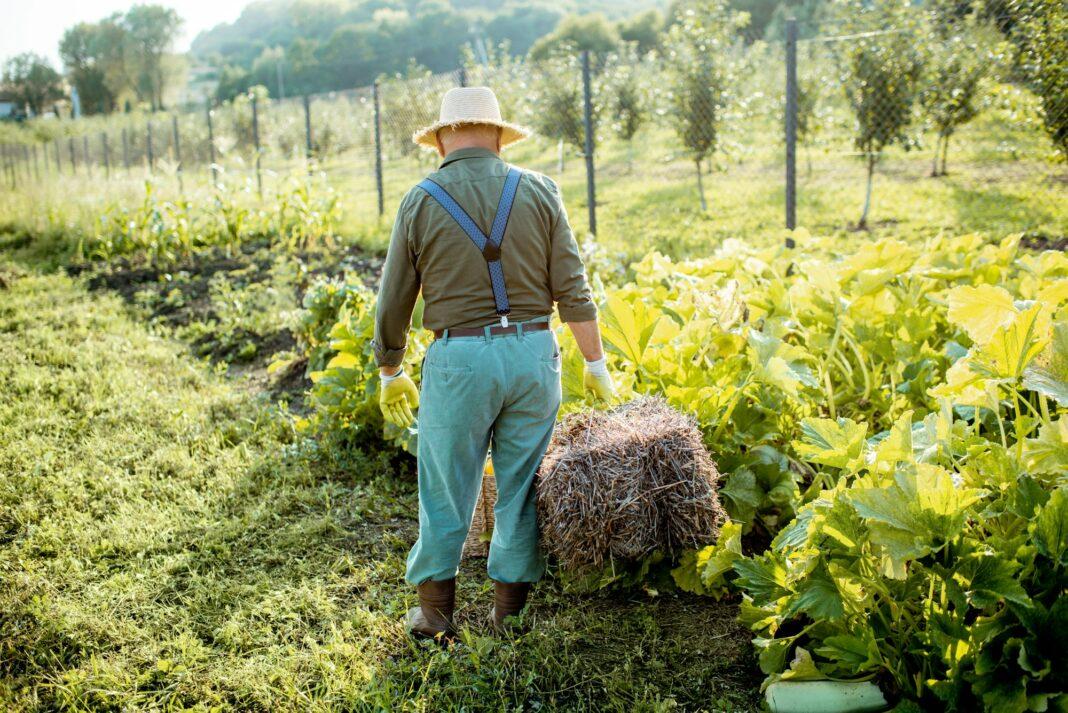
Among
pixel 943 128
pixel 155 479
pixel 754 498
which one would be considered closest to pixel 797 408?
pixel 754 498

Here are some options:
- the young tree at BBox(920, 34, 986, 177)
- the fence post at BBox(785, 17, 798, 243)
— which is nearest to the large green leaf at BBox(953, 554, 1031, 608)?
the fence post at BBox(785, 17, 798, 243)

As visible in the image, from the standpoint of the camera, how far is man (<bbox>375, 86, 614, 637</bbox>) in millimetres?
2422

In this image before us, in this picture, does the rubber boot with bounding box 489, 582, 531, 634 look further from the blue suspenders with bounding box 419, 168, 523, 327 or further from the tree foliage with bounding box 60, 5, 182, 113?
the tree foliage with bounding box 60, 5, 182, 113

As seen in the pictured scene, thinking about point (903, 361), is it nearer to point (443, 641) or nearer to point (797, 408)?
point (797, 408)

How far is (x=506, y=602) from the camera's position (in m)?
2.72

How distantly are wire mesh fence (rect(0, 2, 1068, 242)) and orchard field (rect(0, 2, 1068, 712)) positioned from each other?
151 inches

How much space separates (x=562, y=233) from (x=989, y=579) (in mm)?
1445

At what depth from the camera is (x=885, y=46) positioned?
29.1ft

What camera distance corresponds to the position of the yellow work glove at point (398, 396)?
2762 millimetres

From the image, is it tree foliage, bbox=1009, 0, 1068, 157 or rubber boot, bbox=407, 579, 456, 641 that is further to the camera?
tree foliage, bbox=1009, 0, 1068, 157

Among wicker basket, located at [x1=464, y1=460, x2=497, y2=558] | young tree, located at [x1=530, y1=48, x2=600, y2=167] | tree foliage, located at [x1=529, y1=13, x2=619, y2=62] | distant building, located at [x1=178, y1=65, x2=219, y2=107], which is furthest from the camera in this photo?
distant building, located at [x1=178, y1=65, x2=219, y2=107]

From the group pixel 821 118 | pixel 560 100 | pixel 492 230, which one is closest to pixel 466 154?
pixel 492 230

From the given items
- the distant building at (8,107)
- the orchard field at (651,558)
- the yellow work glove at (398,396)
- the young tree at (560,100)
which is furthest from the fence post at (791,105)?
the distant building at (8,107)

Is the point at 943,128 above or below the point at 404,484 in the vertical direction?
above
